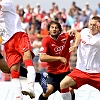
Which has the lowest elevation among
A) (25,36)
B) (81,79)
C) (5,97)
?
(5,97)

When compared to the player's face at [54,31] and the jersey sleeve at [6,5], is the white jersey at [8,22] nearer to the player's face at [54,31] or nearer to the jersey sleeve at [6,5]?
the jersey sleeve at [6,5]

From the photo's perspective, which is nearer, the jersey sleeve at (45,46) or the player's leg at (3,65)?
the player's leg at (3,65)

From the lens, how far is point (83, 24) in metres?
18.2

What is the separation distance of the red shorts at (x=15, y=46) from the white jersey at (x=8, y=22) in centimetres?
10

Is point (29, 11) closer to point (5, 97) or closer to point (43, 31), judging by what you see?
point (43, 31)

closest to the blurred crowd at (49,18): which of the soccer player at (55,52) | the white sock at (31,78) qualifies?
the soccer player at (55,52)

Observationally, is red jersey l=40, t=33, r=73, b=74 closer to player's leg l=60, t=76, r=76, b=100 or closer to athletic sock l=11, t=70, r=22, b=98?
player's leg l=60, t=76, r=76, b=100

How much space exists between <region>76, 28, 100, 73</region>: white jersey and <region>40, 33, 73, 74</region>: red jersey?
2.02 ft

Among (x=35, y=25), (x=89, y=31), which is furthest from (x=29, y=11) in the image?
(x=89, y=31)

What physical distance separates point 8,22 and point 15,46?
490mm

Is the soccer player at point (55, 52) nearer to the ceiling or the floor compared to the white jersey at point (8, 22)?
nearer to the floor

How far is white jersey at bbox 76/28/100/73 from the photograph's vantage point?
9.09 metres

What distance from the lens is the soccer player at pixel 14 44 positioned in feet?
27.4

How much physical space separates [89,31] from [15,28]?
147 centimetres
